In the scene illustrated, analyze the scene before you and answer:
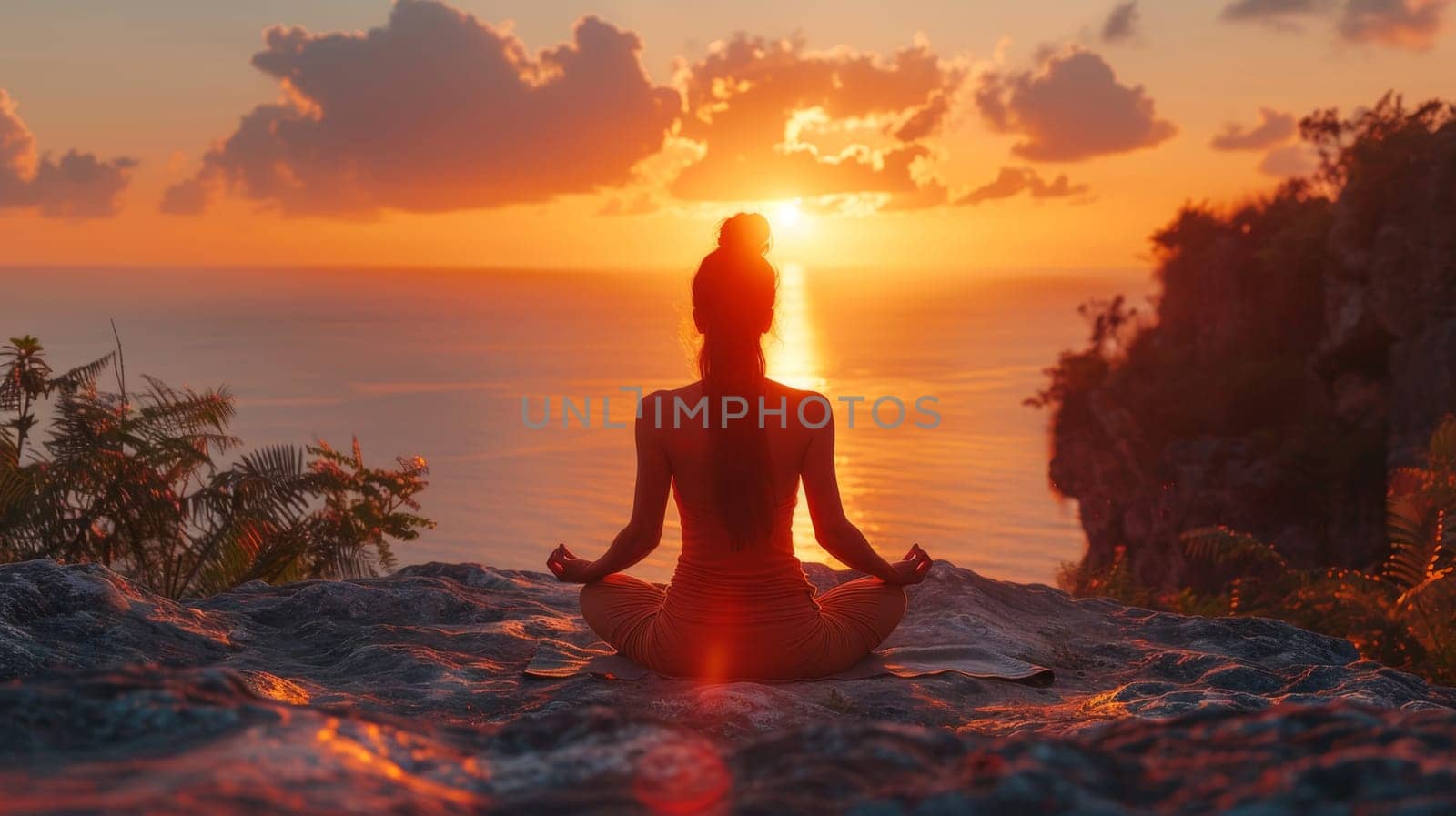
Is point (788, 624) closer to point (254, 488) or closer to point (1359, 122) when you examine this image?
point (254, 488)

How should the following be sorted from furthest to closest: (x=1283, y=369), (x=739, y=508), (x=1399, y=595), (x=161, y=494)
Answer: (x=1283, y=369) < (x=161, y=494) < (x=1399, y=595) < (x=739, y=508)

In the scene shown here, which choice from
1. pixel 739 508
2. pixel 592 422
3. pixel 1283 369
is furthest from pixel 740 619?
pixel 592 422

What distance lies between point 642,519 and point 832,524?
0.90 meters

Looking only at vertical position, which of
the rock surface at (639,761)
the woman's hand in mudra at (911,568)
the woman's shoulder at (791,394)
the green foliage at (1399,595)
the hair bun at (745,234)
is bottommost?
the green foliage at (1399,595)

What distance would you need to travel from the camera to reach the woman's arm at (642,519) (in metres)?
5.16

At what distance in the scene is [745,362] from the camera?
495 centimetres

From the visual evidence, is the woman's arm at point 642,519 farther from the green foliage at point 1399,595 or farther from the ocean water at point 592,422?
the green foliage at point 1399,595

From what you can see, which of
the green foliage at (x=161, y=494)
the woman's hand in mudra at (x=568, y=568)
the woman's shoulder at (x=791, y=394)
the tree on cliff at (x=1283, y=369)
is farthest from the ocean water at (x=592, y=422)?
the tree on cliff at (x=1283, y=369)

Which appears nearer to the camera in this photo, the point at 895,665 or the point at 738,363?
the point at 738,363

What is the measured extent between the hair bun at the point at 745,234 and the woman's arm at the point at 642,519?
0.78 metres

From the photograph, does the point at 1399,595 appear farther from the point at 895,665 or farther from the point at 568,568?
the point at 568,568

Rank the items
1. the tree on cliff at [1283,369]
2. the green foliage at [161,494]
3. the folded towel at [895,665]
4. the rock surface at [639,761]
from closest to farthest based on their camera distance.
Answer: the rock surface at [639,761] < the folded towel at [895,665] < the green foliage at [161,494] < the tree on cliff at [1283,369]

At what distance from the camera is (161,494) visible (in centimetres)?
1079

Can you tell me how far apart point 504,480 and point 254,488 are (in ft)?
207
